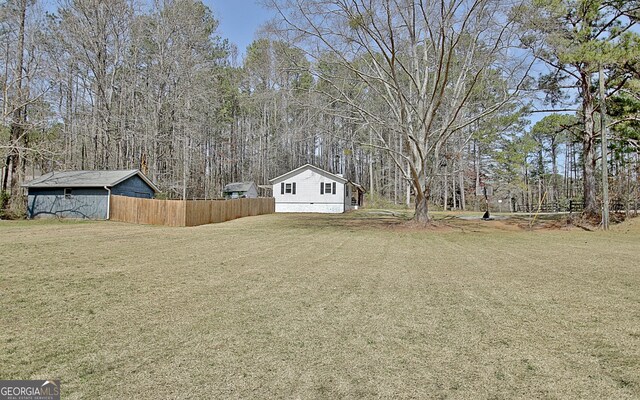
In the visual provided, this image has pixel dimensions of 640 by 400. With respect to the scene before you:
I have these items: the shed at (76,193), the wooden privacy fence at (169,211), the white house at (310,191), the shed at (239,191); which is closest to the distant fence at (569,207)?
the white house at (310,191)

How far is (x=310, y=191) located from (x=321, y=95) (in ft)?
52.2

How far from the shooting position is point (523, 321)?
13.6 ft

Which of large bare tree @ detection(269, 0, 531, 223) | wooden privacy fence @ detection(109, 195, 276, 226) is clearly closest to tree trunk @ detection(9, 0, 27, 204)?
wooden privacy fence @ detection(109, 195, 276, 226)

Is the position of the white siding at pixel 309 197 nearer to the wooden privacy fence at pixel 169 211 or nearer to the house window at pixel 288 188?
the house window at pixel 288 188

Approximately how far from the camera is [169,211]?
18.7 m

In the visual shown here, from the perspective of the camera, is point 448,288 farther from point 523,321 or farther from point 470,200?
point 470,200

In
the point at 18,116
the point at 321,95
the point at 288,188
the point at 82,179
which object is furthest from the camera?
the point at 288,188

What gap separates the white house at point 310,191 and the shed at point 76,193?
42.8 feet

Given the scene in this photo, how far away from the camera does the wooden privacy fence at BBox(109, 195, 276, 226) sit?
60.8 feet

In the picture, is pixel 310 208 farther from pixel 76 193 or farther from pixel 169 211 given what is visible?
pixel 76 193

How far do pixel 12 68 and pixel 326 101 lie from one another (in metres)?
18.5

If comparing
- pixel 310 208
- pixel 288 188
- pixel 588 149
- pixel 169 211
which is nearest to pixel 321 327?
pixel 169 211

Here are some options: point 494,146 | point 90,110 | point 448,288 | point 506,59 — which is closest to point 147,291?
point 448,288

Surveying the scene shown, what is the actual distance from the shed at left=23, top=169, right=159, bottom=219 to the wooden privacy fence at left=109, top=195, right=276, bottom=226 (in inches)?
29.9
